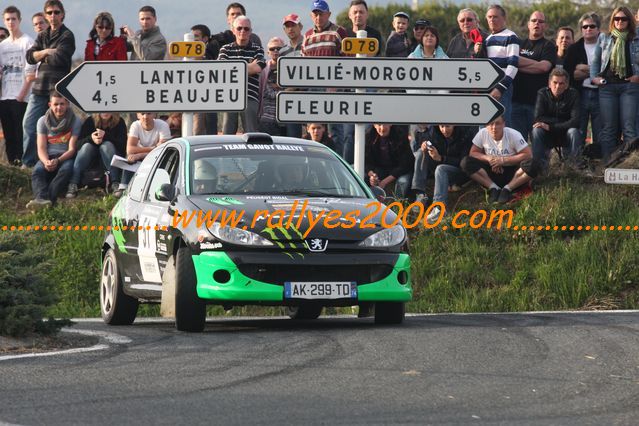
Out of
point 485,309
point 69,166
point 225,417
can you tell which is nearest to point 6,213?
point 69,166

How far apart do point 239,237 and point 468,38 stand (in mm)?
9185

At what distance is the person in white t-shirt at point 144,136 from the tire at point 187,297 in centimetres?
759

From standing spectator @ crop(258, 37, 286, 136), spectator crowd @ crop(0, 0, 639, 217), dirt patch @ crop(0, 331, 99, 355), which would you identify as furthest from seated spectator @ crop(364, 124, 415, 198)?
dirt patch @ crop(0, 331, 99, 355)

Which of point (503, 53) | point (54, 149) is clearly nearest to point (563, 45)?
point (503, 53)

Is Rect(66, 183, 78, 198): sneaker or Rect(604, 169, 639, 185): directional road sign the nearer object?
Rect(604, 169, 639, 185): directional road sign

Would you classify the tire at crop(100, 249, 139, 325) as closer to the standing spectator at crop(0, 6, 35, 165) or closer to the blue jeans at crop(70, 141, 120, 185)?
the blue jeans at crop(70, 141, 120, 185)

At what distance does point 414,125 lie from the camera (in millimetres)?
18672

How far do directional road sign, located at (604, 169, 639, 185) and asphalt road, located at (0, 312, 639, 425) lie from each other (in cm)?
468

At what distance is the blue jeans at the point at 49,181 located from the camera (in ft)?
65.6

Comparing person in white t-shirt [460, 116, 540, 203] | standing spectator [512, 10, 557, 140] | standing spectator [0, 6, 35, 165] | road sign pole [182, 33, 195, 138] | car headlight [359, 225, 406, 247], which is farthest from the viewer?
standing spectator [0, 6, 35, 165]

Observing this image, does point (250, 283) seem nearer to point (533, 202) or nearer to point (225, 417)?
point (225, 417)

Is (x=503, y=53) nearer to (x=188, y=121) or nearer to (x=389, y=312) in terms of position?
(x=188, y=121)

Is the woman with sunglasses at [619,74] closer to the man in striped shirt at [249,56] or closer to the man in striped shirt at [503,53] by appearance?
the man in striped shirt at [503,53]

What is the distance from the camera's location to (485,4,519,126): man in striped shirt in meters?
19.2
